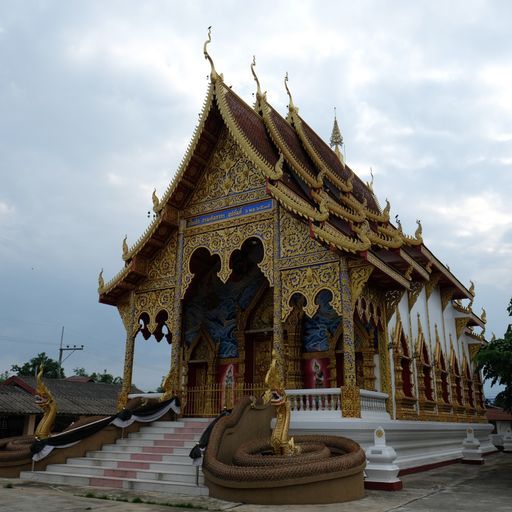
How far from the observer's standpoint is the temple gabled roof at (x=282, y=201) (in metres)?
9.89

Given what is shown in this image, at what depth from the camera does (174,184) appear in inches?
476

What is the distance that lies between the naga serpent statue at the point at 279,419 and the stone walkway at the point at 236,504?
3.92 feet

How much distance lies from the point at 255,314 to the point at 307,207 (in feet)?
13.5

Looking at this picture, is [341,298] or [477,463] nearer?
[341,298]

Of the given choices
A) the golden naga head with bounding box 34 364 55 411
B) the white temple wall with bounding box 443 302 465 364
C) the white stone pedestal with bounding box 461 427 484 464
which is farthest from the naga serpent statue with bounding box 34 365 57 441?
the white temple wall with bounding box 443 302 465 364

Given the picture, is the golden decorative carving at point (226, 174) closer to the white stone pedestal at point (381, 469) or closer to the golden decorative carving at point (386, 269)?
the golden decorative carving at point (386, 269)

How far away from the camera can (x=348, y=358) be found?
9.10m

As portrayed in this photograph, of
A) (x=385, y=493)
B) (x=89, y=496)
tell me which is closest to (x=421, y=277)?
(x=385, y=493)

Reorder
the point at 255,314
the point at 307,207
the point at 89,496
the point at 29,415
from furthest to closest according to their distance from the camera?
the point at 29,415
the point at 255,314
the point at 307,207
the point at 89,496

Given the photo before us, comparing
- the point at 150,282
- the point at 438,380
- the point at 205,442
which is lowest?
the point at 205,442

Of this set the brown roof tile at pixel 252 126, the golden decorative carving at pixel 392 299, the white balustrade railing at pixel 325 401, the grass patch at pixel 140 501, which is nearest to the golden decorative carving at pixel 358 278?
the golden decorative carving at pixel 392 299

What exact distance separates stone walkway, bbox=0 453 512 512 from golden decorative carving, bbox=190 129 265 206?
6619mm

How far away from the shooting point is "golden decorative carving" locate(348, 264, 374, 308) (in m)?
9.35

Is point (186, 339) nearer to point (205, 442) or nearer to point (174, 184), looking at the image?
point (174, 184)
